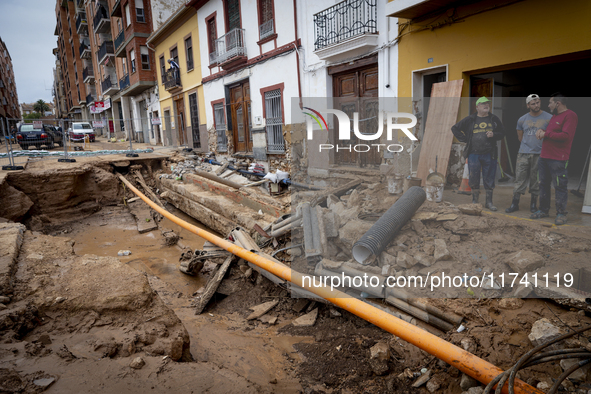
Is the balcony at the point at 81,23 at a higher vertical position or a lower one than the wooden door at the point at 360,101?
higher

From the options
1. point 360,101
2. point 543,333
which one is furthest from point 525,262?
point 360,101

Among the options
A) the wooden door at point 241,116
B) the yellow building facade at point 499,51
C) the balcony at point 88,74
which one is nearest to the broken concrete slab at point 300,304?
the yellow building facade at point 499,51

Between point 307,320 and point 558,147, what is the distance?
13.8 ft

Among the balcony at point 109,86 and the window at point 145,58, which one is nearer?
the window at point 145,58

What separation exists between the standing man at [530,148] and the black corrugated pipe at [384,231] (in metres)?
1.75

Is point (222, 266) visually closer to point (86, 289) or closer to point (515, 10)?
point (86, 289)

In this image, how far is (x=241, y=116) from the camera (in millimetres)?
14375

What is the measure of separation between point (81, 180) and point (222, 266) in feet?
27.7

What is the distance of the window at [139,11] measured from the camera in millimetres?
20031

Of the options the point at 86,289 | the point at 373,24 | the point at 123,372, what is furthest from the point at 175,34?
the point at 123,372

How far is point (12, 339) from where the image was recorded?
252 cm

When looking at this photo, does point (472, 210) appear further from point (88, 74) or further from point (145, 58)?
point (88, 74)

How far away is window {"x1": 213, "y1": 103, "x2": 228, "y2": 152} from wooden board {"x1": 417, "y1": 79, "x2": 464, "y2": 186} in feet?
32.0

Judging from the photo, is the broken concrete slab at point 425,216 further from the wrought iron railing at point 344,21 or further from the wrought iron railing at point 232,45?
the wrought iron railing at point 232,45
